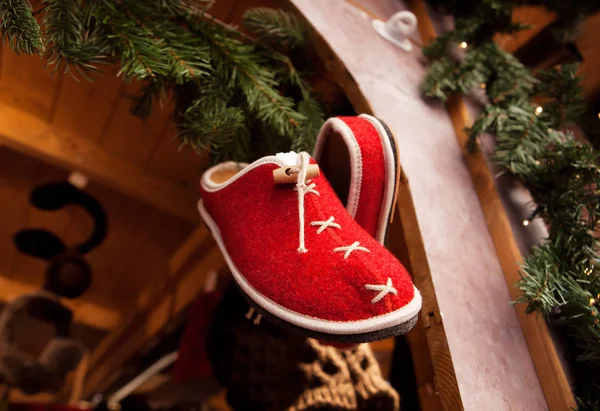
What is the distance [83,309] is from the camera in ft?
6.44

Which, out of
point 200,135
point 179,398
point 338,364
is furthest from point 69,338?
point 200,135

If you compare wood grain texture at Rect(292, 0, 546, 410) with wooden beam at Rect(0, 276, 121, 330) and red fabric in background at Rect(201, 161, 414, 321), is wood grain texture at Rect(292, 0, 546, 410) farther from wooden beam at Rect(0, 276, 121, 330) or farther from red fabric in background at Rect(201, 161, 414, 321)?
wooden beam at Rect(0, 276, 121, 330)

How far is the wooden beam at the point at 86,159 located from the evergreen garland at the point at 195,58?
474mm

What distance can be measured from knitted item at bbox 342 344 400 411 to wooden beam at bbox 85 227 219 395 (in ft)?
2.02

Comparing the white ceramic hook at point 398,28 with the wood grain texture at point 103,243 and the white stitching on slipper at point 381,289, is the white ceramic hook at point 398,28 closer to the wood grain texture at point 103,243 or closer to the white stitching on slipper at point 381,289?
the white stitching on slipper at point 381,289

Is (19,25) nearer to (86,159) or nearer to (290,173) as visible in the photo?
(290,173)

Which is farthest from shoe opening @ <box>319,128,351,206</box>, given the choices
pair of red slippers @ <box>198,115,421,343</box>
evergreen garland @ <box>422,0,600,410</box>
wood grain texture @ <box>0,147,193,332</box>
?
wood grain texture @ <box>0,147,193,332</box>

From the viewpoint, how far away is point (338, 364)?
864mm

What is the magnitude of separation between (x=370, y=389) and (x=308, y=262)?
48cm

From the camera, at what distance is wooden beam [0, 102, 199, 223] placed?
1114mm

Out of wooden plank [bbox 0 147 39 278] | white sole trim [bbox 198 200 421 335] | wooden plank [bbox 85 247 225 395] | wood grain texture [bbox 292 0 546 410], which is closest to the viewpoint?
white sole trim [bbox 198 200 421 335]

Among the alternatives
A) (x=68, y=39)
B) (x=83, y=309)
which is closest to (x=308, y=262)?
(x=68, y=39)

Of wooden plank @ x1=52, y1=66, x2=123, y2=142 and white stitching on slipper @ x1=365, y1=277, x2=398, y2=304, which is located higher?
white stitching on slipper @ x1=365, y1=277, x2=398, y2=304

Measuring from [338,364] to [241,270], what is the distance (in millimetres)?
433
